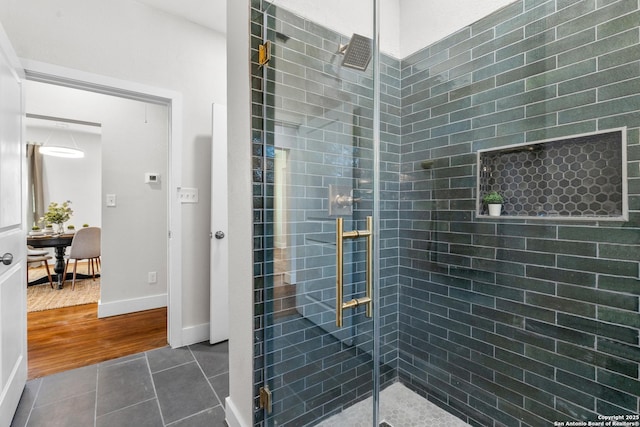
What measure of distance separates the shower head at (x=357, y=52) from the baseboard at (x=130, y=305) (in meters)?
3.18

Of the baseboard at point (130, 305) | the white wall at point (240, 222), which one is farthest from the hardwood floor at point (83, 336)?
the white wall at point (240, 222)

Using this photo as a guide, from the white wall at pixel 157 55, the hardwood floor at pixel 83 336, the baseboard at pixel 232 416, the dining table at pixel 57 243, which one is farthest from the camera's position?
the dining table at pixel 57 243

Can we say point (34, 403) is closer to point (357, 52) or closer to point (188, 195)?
point (188, 195)

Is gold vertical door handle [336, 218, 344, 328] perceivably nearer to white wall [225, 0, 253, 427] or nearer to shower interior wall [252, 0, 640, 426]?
shower interior wall [252, 0, 640, 426]

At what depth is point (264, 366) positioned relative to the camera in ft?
4.34

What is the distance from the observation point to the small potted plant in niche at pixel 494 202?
1559mm

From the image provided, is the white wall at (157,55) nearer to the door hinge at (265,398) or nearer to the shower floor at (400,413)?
the door hinge at (265,398)

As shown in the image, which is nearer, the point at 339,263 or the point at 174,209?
the point at 339,263

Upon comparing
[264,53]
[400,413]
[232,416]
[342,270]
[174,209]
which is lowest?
[400,413]

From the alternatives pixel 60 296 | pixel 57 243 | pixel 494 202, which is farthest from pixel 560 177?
pixel 57 243

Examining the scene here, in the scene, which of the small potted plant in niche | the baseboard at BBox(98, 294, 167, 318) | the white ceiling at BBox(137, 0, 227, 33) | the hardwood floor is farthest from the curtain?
the small potted plant in niche

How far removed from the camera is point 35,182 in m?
5.25

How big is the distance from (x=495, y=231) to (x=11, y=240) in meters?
2.53

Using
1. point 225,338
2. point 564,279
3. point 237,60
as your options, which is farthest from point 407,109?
point 225,338
